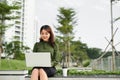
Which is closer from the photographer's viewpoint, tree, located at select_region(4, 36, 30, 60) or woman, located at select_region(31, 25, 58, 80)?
woman, located at select_region(31, 25, 58, 80)

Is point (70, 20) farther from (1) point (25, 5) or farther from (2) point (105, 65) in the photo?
(1) point (25, 5)

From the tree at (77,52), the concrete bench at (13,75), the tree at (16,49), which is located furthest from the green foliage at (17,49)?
the concrete bench at (13,75)

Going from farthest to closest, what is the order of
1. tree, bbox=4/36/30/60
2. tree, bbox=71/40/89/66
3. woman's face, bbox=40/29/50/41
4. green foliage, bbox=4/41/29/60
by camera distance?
tree, bbox=71/40/89/66, green foliage, bbox=4/41/29/60, tree, bbox=4/36/30/60, woman's face, bbox=40/29/50/41

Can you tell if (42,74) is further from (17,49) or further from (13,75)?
(17,49)

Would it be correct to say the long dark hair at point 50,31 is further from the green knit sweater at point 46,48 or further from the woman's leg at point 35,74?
the woman's leg at point 35,74

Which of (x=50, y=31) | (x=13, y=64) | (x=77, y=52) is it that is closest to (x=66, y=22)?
(x=13, y=64)

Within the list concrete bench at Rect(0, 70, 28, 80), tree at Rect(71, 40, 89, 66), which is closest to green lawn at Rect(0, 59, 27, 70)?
tree at Rect(71, 40, 89, 66)

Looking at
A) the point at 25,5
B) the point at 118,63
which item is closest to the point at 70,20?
the point at 118,63

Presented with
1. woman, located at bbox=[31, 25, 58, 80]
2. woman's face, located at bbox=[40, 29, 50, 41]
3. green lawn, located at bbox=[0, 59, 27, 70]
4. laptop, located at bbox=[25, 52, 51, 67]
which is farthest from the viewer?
green lawn, located at bbox=[0, 59, 27, 70]

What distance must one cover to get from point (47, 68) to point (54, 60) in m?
0.14

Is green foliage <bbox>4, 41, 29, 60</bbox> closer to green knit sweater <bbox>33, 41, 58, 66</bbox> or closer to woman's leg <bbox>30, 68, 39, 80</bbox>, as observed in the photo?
green knit sweater <bbox>33, 41, 58, 66</bbox>

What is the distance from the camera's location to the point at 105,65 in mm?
15164

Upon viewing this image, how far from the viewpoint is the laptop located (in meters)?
3.19

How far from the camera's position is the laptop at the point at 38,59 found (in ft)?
10.5
